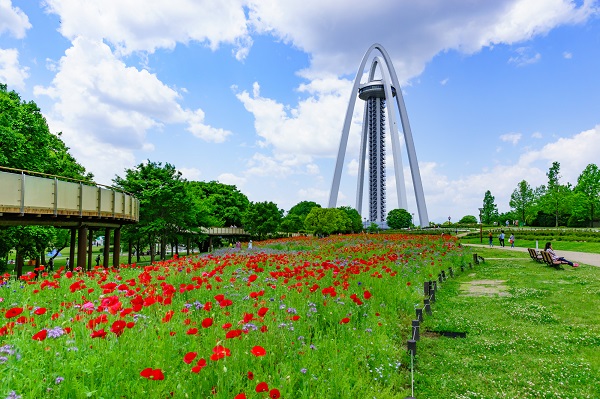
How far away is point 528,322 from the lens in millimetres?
9500

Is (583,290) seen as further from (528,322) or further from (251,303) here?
(251,303)

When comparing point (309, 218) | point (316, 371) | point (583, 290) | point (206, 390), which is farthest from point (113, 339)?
point (309, 218)

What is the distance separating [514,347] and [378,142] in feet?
491

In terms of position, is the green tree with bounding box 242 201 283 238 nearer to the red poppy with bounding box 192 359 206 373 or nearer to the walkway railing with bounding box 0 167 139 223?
the walkway railing with bounding box 0 167 139 223

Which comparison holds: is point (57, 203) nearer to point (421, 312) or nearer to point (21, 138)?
point (21, 138)

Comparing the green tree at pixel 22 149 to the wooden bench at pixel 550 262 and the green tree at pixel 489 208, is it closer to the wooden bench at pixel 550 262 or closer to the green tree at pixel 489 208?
the wooden bench at pixel 550 262

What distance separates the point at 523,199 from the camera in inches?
3777

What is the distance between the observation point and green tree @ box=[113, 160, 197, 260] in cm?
3725

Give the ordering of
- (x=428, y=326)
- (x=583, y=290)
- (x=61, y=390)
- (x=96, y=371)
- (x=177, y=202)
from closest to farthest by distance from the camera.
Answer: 1. (x=61, y=390)
2. (x=96, y=371)
3. (x=428, y=326)
4. (x=583, y=290)
5. (x=177, y=202)

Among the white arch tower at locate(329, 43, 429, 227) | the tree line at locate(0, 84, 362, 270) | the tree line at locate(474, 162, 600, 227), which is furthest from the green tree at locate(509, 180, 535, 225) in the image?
the tree line at locate(0, 84, 362, 270)

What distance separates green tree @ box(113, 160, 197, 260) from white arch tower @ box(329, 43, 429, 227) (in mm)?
74507

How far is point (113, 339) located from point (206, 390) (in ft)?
4.55

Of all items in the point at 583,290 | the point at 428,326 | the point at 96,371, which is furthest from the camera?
the point at 583,290

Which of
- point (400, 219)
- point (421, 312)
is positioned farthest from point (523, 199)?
point (421, 312)
